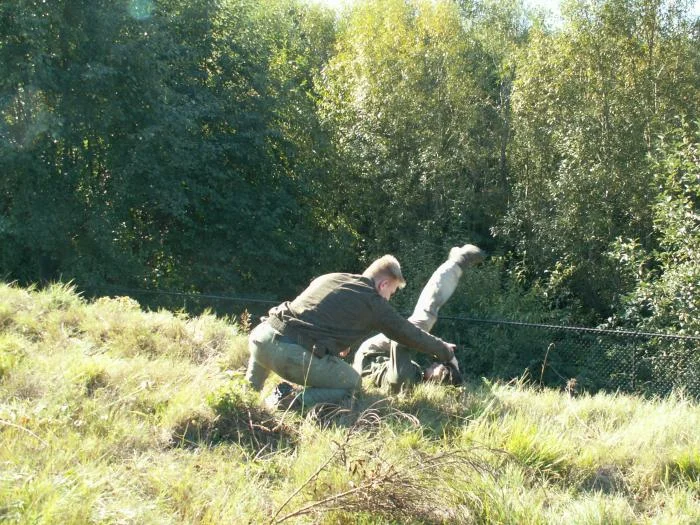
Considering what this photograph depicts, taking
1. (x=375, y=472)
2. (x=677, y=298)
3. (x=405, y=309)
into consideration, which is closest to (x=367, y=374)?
(x=375, y=472)

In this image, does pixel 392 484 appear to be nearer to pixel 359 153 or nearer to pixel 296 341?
pixel 296 341

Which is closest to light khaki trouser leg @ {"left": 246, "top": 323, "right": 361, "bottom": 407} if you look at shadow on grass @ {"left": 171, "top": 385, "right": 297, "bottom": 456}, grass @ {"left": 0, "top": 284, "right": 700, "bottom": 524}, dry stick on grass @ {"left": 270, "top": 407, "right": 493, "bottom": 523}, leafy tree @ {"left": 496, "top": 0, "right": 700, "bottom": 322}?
grass @ {"left": 0, "top": 284, "right": 700, "bottom": 524}

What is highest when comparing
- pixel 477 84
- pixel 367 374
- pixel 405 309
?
pixel 477 84

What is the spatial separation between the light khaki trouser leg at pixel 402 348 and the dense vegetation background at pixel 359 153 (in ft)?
25.3

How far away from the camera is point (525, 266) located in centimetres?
1905

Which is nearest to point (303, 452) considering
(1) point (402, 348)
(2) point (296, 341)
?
(2) point (296, 341)

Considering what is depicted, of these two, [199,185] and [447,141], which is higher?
[447,141]

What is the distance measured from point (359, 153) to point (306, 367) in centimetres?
1582

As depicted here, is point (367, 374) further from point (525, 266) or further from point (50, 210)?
point (525, 266)

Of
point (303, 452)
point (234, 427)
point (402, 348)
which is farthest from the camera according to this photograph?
point (402, 348)

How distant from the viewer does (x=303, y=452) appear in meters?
4.59

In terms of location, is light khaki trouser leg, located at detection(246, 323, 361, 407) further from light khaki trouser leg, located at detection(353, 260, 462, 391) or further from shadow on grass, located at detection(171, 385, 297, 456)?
light khaki trouser leg, located at detection(353, 260, 462, 391)

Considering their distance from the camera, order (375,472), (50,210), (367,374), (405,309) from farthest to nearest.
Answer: (405,309) → (50,210) → (367,374) → (375,472)

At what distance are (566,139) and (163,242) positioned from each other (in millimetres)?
9014
